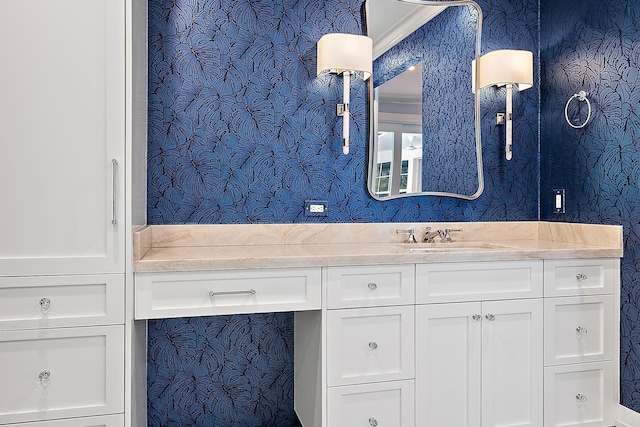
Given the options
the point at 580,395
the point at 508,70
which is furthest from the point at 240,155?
the point at 580,395

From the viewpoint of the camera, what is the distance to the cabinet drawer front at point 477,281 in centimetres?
208

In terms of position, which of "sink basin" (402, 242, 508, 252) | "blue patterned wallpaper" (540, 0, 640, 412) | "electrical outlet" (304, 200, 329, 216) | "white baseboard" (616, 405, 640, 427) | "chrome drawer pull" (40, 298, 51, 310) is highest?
"blue patterned wallpaper" (540, 0, 640, 412)

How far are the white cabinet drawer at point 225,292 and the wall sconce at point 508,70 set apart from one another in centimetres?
148

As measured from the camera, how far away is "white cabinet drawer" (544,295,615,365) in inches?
87.6

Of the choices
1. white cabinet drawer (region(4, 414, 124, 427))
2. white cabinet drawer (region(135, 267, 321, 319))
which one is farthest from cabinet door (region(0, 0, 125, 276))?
white cabinet drawer (region(4, 414, 124, 427))

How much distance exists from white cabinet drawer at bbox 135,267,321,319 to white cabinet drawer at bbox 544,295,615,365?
108cm

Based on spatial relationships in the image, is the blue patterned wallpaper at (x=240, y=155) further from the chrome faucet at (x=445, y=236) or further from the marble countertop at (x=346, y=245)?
the chrome faucet at (x=445, y=236)

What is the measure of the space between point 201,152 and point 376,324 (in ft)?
3.80

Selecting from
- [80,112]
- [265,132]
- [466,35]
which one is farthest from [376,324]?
[466,35]

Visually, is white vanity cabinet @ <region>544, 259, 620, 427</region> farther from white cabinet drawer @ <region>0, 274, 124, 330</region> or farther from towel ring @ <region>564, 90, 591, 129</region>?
white cabinet drawer @ <region>0, 274, 124, 330</region>

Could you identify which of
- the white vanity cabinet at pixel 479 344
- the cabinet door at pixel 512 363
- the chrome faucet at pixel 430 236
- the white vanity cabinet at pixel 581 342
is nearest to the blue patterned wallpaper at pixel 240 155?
the chrome faucet at pixel 430 236

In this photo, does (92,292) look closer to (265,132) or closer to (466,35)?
(265,132)

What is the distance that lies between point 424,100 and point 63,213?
6.00ft

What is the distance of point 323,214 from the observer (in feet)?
8.44
